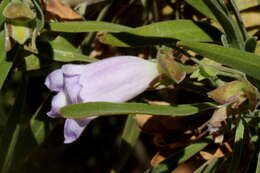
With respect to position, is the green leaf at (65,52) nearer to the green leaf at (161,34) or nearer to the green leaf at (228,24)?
the green leaf at (161,34)

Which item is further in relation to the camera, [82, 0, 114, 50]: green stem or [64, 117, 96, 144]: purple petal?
[82, 0, 114, 50]: green stem

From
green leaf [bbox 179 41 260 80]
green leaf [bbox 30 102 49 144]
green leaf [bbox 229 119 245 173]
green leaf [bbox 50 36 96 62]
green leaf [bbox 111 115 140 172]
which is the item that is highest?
green leaf [bbox 179 41 260 80]

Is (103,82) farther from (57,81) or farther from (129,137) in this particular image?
(129,137)

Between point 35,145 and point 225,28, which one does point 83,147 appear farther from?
point 225,28

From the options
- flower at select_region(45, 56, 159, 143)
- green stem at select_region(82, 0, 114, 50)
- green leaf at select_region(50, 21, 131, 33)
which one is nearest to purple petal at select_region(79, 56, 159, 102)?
flower at select_region(45, 56, 159, 143)

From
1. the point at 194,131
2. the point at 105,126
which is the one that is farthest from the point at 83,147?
the point at 194,131

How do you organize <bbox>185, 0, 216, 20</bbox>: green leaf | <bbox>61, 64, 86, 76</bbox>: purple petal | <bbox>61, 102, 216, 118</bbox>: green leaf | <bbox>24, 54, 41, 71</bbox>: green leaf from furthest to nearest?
<bbox>24, 54, 41, 71</bbox>: green leaf < <bbox>185, 0, 216, 20</bbox>: green leaf < <bbox>61, 64, 86, 76</bbox>: purple petal < <bbox>61, 102, 216, 118</bbox>: green leaf

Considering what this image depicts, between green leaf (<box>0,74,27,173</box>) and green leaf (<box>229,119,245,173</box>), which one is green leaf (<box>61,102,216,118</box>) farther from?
green leaf (<box>0,74,27,173</box>)

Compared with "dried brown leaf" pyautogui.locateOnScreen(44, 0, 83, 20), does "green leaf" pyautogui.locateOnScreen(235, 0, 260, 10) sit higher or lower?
lower
